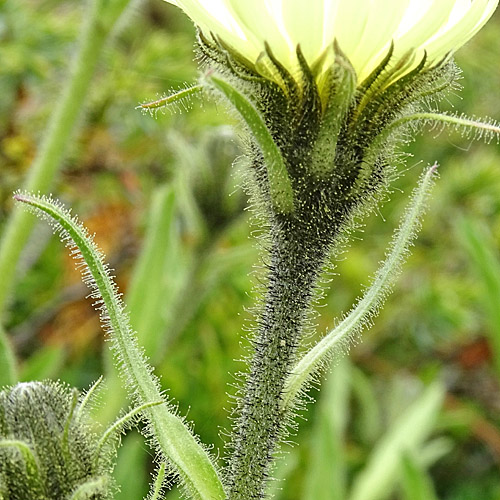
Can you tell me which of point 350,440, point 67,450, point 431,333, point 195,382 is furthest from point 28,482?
point 350,440

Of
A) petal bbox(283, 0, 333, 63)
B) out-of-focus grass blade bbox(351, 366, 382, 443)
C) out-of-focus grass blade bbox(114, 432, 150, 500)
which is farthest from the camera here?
out-of-focus grass blade bbox(351, 366, 382, 443)

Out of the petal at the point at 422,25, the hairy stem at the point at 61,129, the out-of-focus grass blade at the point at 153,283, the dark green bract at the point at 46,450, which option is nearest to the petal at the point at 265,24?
the petal at the point at 422,25

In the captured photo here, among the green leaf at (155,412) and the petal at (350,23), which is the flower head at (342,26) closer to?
the petal at (350,23)

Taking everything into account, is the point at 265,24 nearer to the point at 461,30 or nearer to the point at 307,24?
the point at 307,24

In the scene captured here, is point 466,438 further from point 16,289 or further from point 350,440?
point 16,289

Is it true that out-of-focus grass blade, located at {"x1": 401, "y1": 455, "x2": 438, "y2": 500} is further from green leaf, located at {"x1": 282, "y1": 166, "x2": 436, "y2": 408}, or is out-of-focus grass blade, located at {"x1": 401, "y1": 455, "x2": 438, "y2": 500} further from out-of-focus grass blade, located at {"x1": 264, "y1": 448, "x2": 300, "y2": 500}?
green leaf, located at {"x1": 282, "y1": 166, "x2": 436, "y2": 408}

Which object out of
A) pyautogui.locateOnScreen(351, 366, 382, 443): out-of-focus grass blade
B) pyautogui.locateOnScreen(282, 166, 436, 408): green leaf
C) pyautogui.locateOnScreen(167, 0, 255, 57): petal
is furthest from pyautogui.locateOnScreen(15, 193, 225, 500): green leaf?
pyautogui.locateOnScreen(351, 366, 382, 443): out-of-focus grass blade

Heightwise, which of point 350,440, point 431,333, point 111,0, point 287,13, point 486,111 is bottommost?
point 350,440
